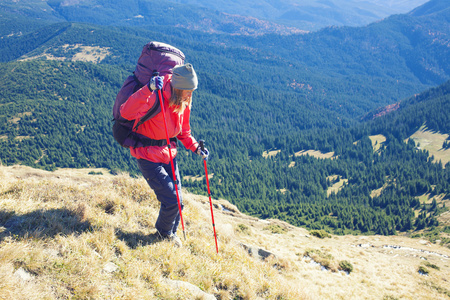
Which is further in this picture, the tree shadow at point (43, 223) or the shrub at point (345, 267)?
the shrub at point (345, 267)

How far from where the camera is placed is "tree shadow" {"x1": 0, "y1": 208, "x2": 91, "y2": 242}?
5387mm

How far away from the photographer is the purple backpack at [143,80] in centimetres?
566

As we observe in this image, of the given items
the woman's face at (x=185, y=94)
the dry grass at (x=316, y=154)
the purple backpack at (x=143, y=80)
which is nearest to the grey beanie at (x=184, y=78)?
the woman's face at (x=185, y=94)

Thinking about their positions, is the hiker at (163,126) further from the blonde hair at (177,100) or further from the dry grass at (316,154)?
the dry grass at (316,154)

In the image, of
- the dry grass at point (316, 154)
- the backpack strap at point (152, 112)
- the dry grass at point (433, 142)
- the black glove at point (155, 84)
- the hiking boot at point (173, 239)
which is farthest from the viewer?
the dry grass at point (316, 154)

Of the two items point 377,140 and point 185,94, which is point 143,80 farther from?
point 377,140

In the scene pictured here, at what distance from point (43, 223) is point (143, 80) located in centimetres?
371

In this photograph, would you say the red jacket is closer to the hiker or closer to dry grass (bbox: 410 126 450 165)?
the hiker

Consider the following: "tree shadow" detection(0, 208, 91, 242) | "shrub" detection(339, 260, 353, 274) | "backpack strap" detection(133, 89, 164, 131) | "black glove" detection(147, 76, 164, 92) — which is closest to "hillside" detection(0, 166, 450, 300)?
"tree shadow" detection(0, 208, 91, 242)

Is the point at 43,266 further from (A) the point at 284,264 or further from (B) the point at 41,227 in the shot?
(A) the point at 284,264

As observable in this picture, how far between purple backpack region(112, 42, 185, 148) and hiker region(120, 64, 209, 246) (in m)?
0.14

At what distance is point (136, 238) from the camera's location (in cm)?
666

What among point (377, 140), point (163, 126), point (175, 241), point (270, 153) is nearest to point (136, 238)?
point (175, 241)

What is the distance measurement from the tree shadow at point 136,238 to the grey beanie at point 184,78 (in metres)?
3.72
